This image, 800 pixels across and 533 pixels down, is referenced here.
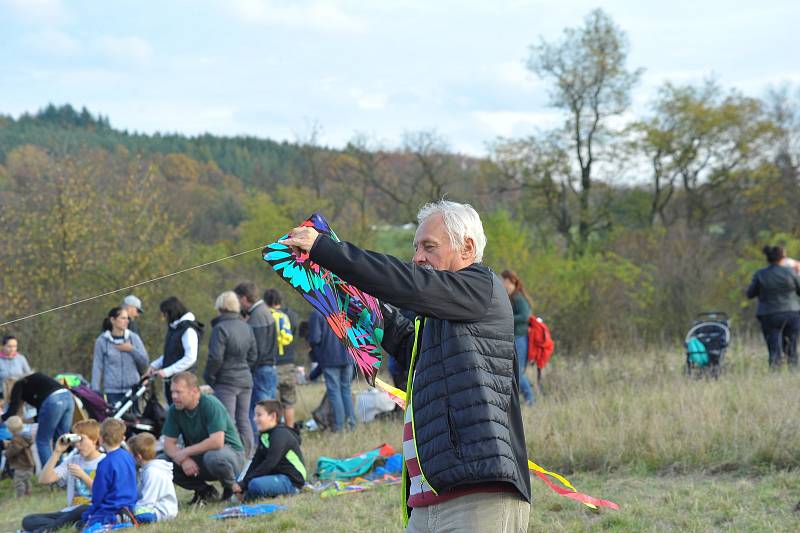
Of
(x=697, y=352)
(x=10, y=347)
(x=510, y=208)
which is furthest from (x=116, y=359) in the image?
(x=510, y=208)

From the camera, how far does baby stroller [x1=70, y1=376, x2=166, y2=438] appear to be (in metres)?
9.66

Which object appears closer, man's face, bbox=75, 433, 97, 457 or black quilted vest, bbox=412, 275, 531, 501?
black quilted vest, bbox=412, 275, 531, 501

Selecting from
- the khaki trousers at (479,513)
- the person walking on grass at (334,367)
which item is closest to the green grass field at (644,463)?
the person walking on grass at (334,367)

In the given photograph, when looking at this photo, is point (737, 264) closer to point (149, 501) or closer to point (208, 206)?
point (149, 501)

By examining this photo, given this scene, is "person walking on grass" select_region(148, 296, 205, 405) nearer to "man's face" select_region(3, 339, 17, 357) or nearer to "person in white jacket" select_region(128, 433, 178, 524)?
"person in white jacket" select_region(128, 433, 178, 524)

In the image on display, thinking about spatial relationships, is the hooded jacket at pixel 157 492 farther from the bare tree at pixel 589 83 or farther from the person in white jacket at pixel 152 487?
the bare tree at pixel 589 83

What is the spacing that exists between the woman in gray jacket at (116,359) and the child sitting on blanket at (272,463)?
120 inches

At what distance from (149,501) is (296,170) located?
32.7 m

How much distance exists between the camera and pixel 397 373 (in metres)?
10.4

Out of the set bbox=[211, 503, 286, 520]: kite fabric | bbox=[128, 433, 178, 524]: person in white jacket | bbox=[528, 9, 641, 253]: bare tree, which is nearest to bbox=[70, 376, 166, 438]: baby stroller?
bbox=[128, 433, 178, 524]: person in white jacket

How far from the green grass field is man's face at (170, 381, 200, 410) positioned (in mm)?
908

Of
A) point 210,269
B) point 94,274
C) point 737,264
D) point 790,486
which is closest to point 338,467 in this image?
point 790,486

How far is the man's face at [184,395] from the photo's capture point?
7812 millimetres

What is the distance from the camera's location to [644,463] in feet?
24.2
